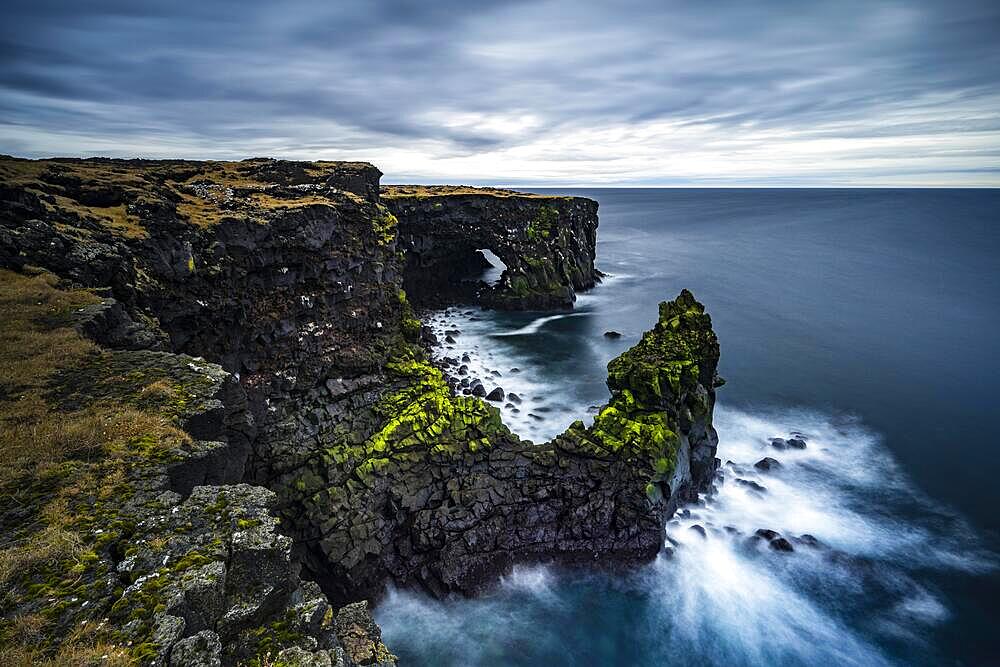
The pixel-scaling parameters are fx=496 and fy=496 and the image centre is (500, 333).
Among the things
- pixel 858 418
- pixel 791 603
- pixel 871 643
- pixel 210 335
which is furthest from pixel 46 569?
pixel 858 418

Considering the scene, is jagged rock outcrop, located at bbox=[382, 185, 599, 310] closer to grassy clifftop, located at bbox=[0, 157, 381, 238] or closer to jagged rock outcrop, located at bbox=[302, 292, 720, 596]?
grassy clifftop, located at bbox=[0, 157, 381, 238]

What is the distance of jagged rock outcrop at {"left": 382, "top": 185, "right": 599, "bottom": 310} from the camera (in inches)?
2409

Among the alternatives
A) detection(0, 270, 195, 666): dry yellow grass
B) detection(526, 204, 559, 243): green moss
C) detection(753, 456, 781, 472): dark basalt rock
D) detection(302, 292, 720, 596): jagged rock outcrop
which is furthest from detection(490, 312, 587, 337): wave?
detection(0, 270, 195, 666): dry yellow grass

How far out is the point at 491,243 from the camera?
63.8 metres

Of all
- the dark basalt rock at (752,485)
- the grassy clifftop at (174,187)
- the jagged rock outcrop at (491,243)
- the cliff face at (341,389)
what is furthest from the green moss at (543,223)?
the dark basalt rock at (752,485)

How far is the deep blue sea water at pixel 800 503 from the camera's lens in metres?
20.5

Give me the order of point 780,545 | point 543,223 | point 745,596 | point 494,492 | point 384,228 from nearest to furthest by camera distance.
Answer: point 745,596, point 494,492, point 780,545, point 384,228, point 543,223

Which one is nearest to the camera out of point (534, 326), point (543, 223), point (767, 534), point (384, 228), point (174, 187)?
point (767, 534)

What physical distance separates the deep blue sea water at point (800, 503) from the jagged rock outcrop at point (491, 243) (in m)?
4.32

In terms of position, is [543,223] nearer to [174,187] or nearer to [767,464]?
[767,464]

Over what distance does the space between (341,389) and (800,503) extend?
2633 centimetres

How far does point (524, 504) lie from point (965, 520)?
972 inches

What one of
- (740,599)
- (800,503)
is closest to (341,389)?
(740,599)

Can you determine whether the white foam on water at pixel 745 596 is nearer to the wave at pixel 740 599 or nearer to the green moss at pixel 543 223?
the wave at pixel 740 599
